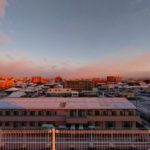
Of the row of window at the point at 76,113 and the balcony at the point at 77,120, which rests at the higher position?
the row of window at the point at 76,113

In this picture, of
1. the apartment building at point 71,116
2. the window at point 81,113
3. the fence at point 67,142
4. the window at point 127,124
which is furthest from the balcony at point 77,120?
the fence at point 67,142

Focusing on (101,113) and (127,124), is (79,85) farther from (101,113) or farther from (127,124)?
(127,124)

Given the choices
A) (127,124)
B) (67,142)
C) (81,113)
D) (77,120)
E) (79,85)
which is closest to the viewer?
(67,142)

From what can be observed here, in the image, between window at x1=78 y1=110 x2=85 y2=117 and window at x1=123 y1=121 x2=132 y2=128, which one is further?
window at x1=78 y1=110 x2=85 y2=117

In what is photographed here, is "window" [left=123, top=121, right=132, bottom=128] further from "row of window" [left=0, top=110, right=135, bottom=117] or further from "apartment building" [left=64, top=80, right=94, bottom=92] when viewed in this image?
"apartment building" [left=64, top=80, right=94, bottom=92]

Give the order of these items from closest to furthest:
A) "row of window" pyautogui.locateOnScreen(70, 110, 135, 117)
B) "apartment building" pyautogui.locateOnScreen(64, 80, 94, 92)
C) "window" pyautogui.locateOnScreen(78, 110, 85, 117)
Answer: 1. "row of window" pyautogui.locateOnScreen(70, 110, 135, 117)
2. "window" pyautogui.locateOnScreen(78, 110, 85, 117)
3. "apartment building" pyautogui.locateOnScreen(64, 80, 94, 92)

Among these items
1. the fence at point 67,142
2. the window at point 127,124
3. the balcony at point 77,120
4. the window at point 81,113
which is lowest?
the window at point 127,124

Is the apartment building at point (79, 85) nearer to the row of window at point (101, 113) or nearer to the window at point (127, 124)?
the row of window at point (101, 113)

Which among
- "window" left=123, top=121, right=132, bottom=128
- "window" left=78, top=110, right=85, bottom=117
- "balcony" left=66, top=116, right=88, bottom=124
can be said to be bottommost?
"window" left=123, top=121, right=132, bottom=128

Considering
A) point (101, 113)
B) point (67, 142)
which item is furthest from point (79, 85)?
point (67, 142)

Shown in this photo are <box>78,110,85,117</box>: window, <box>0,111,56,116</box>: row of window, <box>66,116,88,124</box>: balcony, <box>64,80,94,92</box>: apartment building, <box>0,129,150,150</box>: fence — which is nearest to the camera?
<box>0,129,150,150</box>: fence

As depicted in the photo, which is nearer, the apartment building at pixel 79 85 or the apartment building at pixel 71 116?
the apartment building at pixel 71 116

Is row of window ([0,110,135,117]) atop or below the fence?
below

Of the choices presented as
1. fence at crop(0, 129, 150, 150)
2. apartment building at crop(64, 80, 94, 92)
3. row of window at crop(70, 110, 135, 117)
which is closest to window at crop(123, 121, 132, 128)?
row of window at crop(70, 110, 135, 117)
